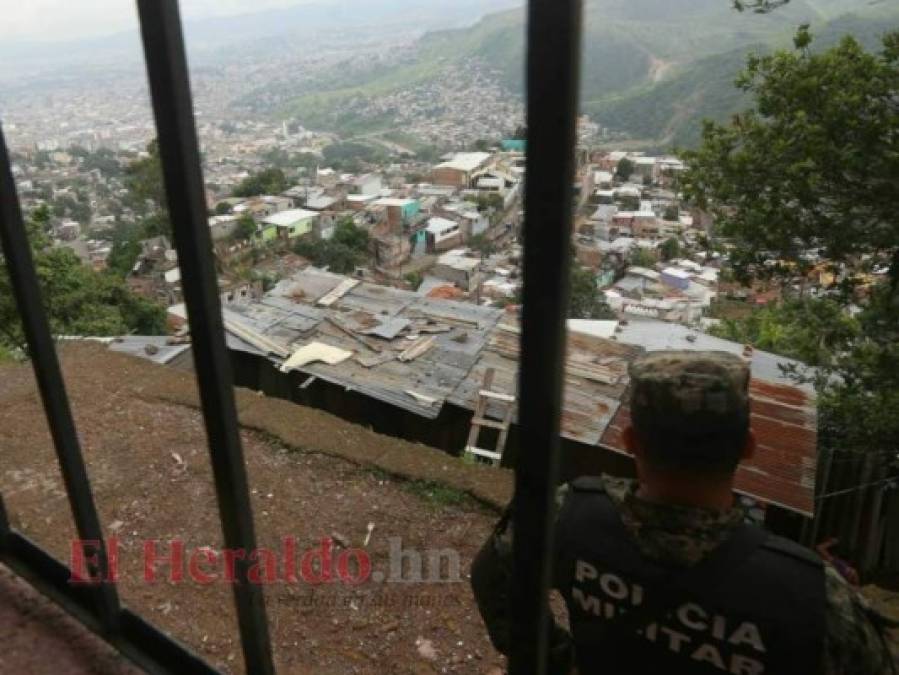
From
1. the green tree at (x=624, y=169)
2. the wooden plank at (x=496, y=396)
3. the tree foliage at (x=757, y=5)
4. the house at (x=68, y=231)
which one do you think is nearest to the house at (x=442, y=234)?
the green tree at (x=624, y=169)

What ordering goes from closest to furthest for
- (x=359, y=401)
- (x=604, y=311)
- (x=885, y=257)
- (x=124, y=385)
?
(x=124, y=385) < (x=885, y=257) < (x=359, y=401) < (x=604, y=311)

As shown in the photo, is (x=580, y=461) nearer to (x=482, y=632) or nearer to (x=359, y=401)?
(x=359, y=401)

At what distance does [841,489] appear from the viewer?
17.9ft

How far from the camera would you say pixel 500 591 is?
147cm

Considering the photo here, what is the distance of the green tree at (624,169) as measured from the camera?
3647 cm

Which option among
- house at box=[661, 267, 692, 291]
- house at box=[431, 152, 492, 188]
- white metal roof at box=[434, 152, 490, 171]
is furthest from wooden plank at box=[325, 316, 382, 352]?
white metal roof at box=[434, 152, 490, 171]

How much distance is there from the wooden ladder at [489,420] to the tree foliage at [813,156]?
2.72 meters

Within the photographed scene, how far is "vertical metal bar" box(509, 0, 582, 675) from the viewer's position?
17.6 inches

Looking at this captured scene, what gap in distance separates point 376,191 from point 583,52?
123ft

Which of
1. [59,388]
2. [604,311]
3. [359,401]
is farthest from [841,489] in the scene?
[604,311]

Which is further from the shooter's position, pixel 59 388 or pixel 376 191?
pixel 376 191

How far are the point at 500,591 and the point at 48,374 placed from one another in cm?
101

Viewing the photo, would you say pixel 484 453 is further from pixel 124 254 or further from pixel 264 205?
pixel 264 205

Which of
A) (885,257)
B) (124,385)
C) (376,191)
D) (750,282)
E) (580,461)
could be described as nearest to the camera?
(124,385)
